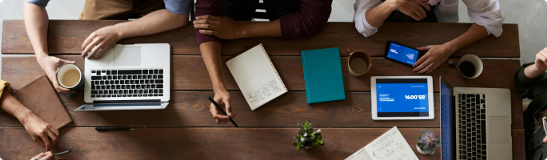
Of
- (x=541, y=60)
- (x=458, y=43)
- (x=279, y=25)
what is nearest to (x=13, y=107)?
(x=279, y=25)

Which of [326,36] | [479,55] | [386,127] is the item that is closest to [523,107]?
[479,55]

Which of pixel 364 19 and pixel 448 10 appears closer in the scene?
pixel 364 19

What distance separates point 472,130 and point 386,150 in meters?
0.42

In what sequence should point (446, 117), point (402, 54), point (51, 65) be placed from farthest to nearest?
1. point (402, 54)
2. point (51, 65)
3. point (446, 117)

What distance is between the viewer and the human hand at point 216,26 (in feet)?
3.96

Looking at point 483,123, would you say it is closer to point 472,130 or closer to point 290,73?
point 472,130

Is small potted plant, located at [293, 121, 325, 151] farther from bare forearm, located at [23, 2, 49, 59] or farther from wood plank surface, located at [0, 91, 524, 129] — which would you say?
bare forearm, located at [23, 2, 49, 59]

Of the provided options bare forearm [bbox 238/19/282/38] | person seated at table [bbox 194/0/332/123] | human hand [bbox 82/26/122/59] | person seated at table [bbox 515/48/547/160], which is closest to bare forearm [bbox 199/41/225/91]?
person seated at table [bbox 194/0/332/123]

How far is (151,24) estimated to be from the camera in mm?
1244

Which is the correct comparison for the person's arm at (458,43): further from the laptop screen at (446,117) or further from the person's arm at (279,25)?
the person's arm at (279,25)

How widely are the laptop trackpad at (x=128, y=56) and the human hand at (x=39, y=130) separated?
1.27 feet

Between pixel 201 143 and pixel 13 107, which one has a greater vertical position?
pixel 13 107

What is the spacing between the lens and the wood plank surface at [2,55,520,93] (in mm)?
1237

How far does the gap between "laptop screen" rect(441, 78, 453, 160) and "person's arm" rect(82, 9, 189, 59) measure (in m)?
1.15
